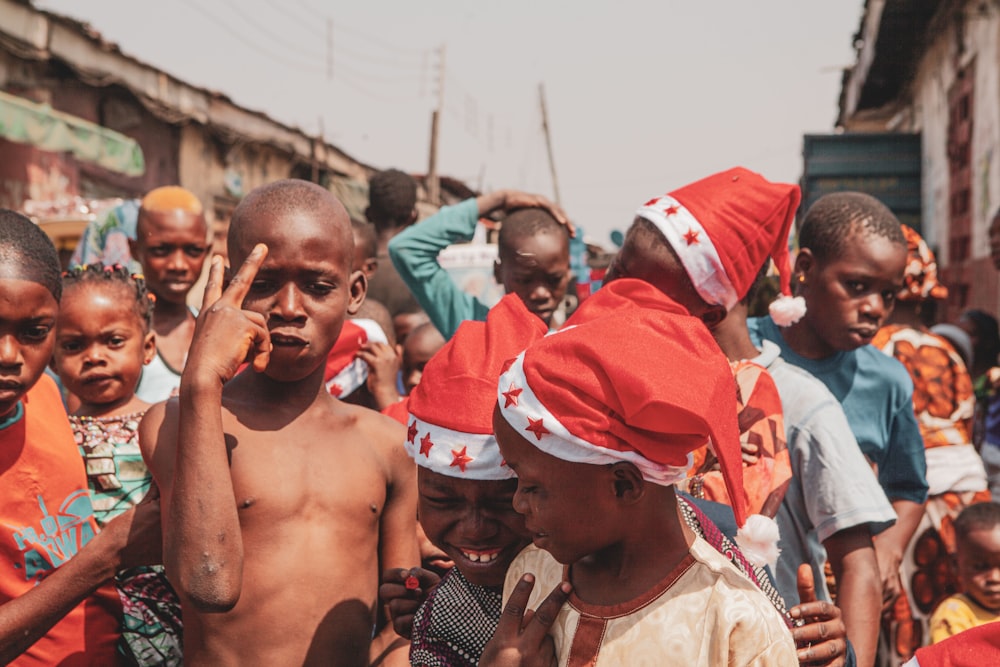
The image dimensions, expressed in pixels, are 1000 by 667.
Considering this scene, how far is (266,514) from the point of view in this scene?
2.38 m

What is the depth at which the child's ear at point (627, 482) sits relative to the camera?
180 cm

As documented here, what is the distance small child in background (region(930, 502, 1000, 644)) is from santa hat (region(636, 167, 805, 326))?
234 centimetres

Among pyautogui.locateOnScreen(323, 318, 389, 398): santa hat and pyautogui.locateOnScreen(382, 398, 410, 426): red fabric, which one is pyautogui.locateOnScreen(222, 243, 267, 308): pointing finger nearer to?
pyautogui.locateOnScreen(382, 398, 410, 426): red fabric

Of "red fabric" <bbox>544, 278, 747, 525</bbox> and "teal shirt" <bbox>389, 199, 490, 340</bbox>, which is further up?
"teal shirt" <bbox>389, 199, 490, 340</bbox>

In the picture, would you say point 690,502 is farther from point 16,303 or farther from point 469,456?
point 16,303

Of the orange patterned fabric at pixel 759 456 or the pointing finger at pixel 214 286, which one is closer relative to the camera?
the pointing finger at pixel 214 286

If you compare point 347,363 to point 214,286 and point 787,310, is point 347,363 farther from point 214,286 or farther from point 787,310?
point 787,310

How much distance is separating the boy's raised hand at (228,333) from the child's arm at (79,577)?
49cm

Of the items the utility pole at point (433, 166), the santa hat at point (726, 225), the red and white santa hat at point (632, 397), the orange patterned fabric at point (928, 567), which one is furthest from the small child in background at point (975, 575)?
the utility pole at point (433, 166)

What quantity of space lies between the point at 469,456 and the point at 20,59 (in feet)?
42.3

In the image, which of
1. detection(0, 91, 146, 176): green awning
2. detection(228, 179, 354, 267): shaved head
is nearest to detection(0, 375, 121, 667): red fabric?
detection(228, 179, 354, 267): shaved head

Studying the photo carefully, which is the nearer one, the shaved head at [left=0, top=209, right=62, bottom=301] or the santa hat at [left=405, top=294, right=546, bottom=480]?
the santa hat at [left=405, top=294, right=546, bottom=480]

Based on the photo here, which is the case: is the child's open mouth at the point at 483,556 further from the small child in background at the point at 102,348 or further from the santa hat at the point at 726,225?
the small child in background at the point at 102,348

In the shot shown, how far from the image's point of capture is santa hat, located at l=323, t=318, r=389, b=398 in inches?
134
